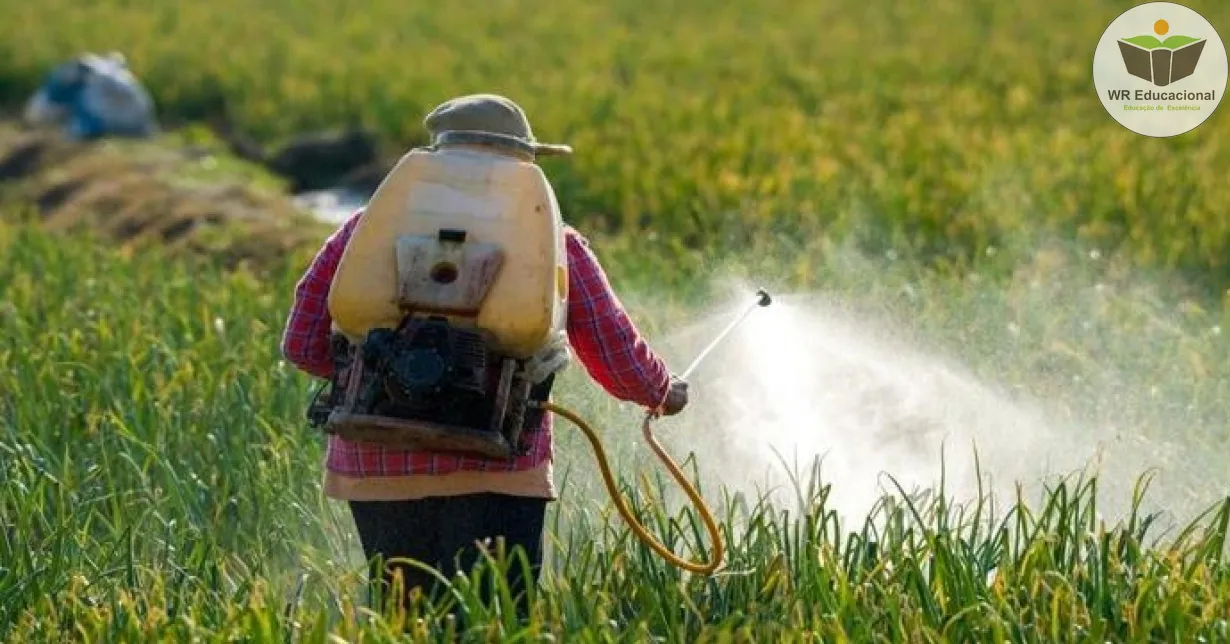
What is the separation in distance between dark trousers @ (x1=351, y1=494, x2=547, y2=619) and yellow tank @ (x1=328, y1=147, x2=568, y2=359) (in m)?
0.33

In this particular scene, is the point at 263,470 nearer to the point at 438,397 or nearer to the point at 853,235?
the point at 438,397

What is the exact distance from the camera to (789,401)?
529 centimetres

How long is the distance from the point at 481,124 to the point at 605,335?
0.39m

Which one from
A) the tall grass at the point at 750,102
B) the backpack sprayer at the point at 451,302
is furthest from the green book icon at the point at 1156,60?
the backpack sprayer at the point at 451,302

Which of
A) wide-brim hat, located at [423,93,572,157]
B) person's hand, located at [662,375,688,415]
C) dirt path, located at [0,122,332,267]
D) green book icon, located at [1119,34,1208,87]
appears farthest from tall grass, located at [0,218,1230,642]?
green book icon, located at [1119,34,1208,87]

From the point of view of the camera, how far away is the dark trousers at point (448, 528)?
3.94 meters

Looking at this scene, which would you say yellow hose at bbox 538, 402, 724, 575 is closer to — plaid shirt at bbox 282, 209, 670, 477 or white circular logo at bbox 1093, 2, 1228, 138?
plaid shirt at bbox 282, 209, 670, 477

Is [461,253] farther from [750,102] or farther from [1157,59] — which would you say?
[750,102]

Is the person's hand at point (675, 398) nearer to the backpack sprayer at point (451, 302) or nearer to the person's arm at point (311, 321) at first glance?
the backpack sprayer at point (451, 302)

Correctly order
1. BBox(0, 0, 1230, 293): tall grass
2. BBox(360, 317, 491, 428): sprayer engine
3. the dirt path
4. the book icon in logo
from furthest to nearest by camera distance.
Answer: the book icon in logo
the dirt path
BBox(0, 0, 1230, 293): tall grass
BBox(360, 317, 491, 428): sprayer engine

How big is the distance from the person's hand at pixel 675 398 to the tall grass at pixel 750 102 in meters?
3.46

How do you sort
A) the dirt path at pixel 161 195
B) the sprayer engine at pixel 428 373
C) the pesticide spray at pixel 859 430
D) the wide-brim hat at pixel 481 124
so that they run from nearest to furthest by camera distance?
the sprayer engine at pixel 428 373 → the wide-brim hat at pixel 481 124 → the pesticide spray at pixel 859 430 → the dirt path at pixel 161 195

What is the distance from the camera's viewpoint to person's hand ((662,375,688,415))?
3.99 meters

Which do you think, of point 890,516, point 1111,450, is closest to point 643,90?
point 1111,450
